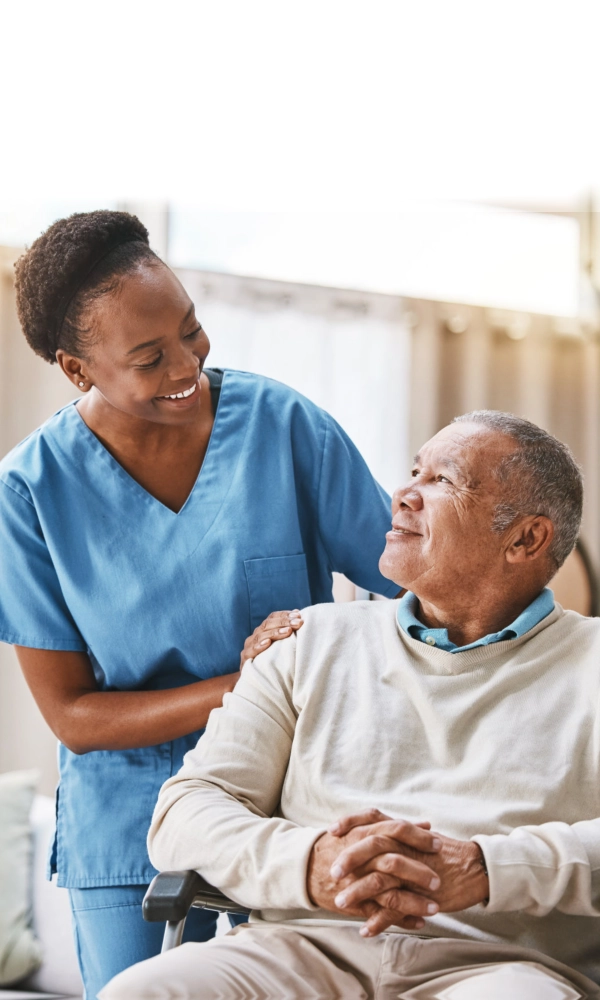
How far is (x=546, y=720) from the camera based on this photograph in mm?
1430

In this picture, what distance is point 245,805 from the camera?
1.44 m

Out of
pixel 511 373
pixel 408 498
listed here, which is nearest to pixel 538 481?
pixel 408 498

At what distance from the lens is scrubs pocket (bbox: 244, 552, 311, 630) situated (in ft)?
5.52

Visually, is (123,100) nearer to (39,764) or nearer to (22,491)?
(22,491)

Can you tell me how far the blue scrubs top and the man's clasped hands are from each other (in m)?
0.50

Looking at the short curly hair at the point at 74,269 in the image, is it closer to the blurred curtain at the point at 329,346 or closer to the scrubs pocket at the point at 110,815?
the scrubs pocket at the point at 110,815

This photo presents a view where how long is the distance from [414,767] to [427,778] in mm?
29

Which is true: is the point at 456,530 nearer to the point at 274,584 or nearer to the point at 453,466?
the point at 453,466

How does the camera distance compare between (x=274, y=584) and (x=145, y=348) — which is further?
(x=274, y=584)

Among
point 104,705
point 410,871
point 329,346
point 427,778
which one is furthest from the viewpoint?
point 329,346

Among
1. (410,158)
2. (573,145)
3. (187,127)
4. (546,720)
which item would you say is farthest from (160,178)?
(546,720)

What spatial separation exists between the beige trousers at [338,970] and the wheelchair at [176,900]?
0.05m

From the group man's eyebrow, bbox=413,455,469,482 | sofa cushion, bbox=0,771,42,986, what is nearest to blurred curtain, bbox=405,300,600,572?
sofa cushion, bbox=0,771,42,986

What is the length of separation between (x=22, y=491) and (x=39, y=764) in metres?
1.69
